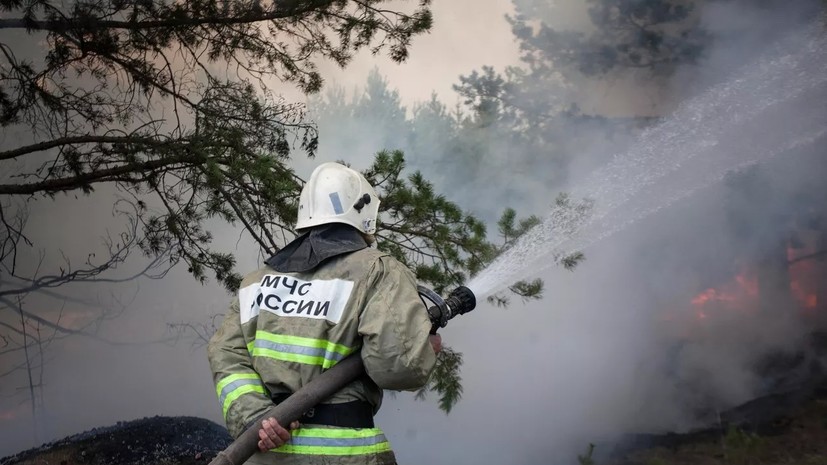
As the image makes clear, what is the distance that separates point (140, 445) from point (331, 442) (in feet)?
12.6

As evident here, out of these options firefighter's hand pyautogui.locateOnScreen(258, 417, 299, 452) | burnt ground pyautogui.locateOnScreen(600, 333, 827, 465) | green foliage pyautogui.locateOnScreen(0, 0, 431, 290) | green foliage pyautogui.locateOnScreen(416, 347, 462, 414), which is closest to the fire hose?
firefighter's hand pyautogui.locateOnScreen(258, 417, 299, 452)

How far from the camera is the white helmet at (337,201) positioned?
2.91 metres

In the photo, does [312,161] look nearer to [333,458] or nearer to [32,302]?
[32,302]

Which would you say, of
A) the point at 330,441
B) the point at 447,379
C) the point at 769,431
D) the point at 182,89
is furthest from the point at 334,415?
the point at 182,89

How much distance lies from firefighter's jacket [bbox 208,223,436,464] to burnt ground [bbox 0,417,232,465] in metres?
3.25

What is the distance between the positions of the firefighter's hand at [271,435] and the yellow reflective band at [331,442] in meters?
0.09

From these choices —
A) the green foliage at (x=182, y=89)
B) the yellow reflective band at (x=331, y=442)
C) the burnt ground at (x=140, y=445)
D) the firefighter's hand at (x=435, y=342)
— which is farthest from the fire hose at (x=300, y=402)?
the burnt ground at (x=140, y=445)

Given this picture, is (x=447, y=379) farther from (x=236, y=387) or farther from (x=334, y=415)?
(x=236, y=387)

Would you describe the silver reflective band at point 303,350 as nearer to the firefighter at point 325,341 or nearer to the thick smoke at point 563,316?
the firefighter at point 325,341

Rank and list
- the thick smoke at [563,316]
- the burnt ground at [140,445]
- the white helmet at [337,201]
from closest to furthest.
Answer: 1. the white helmet at [337,201]
2. the burnt ground at [140,445]
3. the thick smoke at [563,316]

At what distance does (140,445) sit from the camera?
5.94 metres

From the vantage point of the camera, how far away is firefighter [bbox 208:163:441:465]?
8.59ft

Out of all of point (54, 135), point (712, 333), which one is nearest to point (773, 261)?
point (712, 333)

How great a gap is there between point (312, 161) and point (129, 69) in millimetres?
1663
